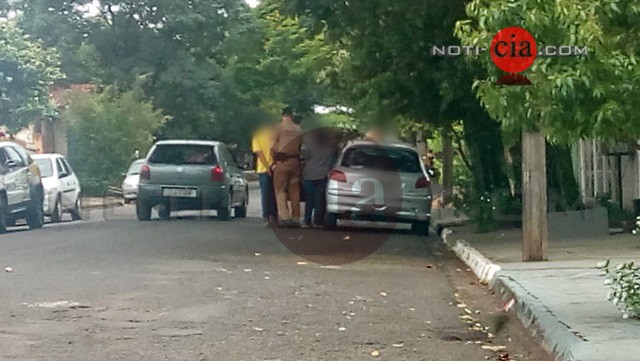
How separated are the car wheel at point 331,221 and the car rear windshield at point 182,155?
392 cm

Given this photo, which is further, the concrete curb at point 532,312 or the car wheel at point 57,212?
the car wheel at point 57,212

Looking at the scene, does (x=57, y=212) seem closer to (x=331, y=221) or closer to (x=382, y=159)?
(x=331, y=221)

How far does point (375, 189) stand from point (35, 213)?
6.59 meters

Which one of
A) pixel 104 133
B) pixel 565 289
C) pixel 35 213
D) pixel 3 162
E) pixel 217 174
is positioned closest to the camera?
pixel 565 289

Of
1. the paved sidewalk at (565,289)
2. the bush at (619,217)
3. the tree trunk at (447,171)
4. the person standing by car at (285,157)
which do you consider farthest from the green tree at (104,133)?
the bush at (619,217)

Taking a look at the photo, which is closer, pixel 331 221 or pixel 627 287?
pixel 627 287

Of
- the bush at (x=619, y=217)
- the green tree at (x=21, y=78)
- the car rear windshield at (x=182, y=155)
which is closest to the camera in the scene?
the bush at (x=619, y=217)

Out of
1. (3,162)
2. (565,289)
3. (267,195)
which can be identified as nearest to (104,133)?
(3,162)

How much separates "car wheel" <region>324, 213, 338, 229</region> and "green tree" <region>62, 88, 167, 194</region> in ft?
73.2

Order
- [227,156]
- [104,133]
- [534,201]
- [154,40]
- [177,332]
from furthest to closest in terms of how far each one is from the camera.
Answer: [154,40] < [104,133] < [227,156] < [534,201] < [177,332]

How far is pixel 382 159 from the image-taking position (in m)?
21.6

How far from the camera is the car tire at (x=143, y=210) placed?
24.4m

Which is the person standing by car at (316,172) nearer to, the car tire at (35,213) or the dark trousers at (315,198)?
the dark trousers at (315,198)

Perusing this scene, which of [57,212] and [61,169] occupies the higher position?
[61,169]
